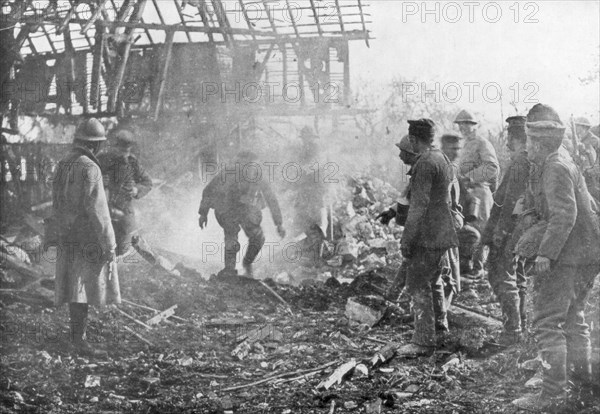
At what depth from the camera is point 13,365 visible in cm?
546

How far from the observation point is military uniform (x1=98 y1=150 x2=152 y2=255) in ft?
28.2

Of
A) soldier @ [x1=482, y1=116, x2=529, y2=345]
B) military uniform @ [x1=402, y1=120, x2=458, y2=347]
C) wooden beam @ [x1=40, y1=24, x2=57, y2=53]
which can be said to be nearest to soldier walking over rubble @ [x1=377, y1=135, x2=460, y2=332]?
military uniform @ [x1=402, y1=120, x2=458, y2=347]

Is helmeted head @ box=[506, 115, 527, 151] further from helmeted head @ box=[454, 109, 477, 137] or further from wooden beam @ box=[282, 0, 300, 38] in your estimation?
wooden beam @ box=[282, 0, 300, 38]

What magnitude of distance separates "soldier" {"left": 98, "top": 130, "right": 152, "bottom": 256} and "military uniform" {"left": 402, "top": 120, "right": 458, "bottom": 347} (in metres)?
4.56

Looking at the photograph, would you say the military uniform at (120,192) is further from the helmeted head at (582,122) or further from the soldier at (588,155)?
the helmeted head at (582,122)

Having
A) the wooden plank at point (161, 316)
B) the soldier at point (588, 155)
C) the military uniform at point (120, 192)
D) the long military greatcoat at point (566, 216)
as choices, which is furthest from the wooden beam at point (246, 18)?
the long military greatcoat at point (566, 216)

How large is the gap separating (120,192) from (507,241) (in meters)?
5.42

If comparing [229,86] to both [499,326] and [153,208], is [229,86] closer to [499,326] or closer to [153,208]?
[153,208]

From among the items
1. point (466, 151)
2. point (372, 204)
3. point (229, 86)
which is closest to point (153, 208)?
point (229, 86)

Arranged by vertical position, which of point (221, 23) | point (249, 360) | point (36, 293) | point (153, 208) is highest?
point (221, 23)

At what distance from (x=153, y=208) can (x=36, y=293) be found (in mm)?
7015

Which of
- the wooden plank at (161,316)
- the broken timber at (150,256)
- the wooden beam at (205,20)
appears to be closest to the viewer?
the wooden plank at (161,316)

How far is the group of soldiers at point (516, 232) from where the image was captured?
4.39m

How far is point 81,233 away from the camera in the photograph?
6008mm
